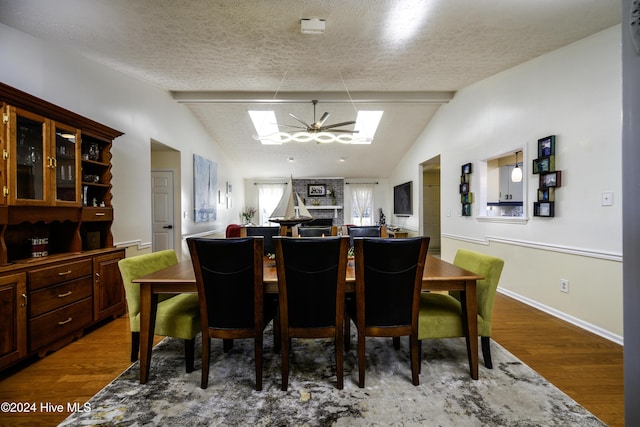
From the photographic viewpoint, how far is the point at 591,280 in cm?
249

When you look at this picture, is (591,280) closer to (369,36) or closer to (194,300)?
(369,36)

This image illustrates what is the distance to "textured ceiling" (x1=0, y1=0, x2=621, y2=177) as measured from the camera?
2207 mm

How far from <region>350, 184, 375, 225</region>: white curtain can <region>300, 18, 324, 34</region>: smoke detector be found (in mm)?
6295

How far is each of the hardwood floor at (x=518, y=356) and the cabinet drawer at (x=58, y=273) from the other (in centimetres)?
55

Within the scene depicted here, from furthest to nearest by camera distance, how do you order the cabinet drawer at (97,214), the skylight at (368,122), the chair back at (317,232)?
1. the skylight at (368,122)
2. the chair back at (317,232)
3. the cabinet drawer at (97,214)

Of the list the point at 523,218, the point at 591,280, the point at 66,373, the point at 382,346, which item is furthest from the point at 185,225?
the point at 591,280

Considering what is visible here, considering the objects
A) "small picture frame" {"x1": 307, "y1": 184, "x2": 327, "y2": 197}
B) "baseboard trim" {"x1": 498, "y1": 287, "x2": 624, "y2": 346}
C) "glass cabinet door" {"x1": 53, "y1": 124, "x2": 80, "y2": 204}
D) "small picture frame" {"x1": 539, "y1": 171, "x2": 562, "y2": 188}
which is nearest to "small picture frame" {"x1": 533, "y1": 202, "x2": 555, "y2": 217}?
"small picture frame" {"x1": 539, "y1": 171, "x2": 562, "y2": 188}

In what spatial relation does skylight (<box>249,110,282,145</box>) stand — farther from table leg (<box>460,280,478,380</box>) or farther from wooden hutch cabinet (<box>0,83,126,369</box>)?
table leg (<box>460,280,478,380</box>)

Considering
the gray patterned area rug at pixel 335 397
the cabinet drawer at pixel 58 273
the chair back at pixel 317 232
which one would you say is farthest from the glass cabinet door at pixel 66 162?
the chair back at pixel 317 232

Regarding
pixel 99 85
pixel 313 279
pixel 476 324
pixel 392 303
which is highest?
pixel 99 85

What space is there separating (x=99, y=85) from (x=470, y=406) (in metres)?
4.20

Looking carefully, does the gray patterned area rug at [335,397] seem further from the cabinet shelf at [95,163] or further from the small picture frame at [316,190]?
the small picture frame at [316,190]

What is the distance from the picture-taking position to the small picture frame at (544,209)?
9.34 feet

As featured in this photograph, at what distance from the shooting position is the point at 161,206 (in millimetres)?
4613
